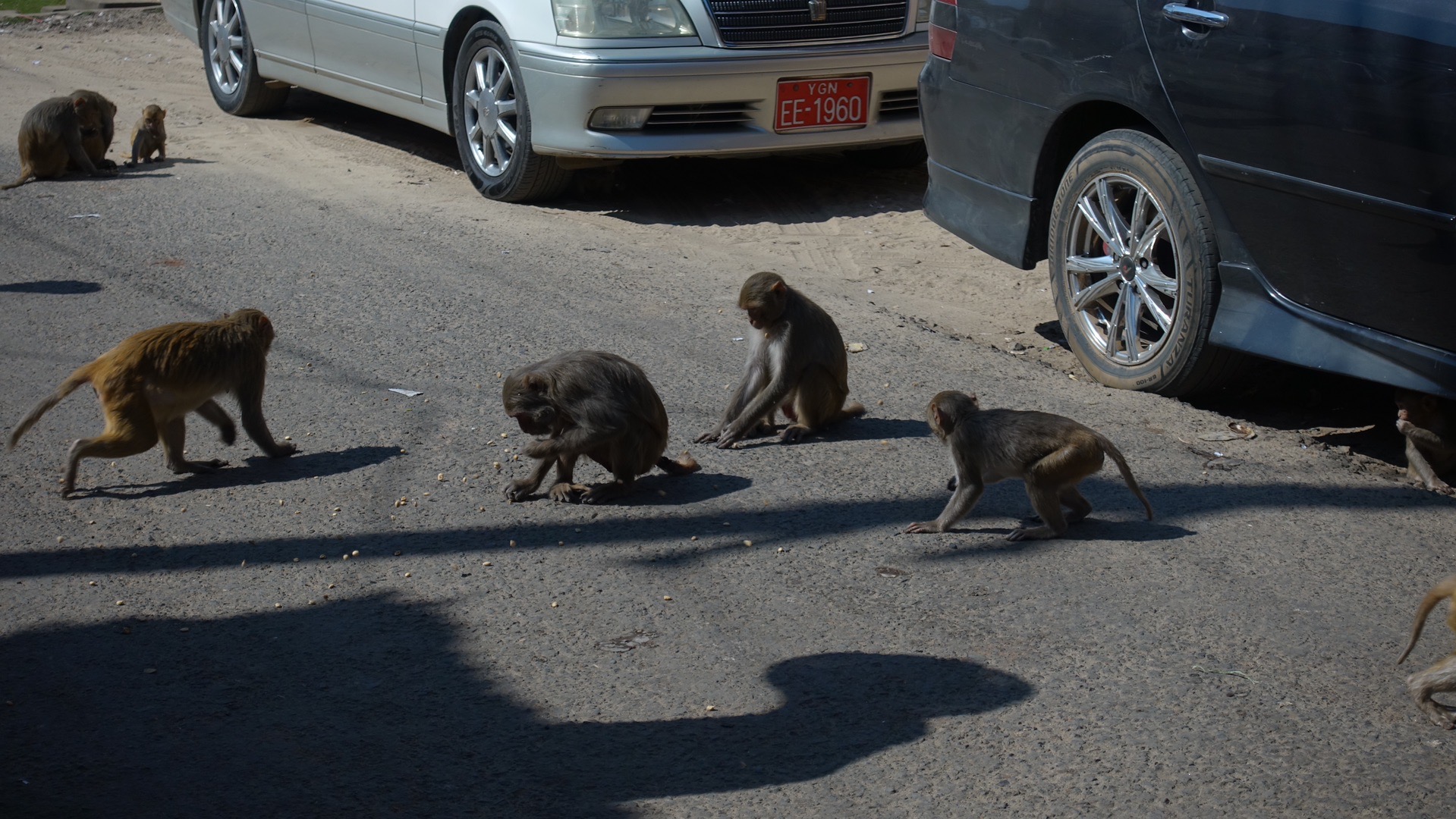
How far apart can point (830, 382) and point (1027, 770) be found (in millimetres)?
2434

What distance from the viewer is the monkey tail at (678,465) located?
5.20m

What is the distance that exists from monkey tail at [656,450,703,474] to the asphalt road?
5cm

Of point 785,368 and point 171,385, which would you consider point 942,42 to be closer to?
point 785,368

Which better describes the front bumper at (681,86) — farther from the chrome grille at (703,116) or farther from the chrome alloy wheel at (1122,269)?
the chrome alloy wheel at (1122,269)

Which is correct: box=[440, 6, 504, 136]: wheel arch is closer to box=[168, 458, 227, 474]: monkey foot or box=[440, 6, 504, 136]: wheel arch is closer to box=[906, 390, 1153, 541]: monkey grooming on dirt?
box=[168, 458, 227, 474]: monkey foot

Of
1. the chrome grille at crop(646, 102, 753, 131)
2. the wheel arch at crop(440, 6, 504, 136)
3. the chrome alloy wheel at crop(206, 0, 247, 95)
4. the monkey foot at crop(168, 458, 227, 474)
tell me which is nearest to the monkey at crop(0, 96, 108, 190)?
the chrome alloy wheel at crop(206, 0, 247, 95)

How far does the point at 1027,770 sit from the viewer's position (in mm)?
3357

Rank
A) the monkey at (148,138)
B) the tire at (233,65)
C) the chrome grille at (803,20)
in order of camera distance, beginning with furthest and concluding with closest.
Answer: the tire at (233,65) < the monkey at (148,138) < the chrome grille at (803,20)

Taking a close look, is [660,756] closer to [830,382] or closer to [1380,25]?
[830,382]

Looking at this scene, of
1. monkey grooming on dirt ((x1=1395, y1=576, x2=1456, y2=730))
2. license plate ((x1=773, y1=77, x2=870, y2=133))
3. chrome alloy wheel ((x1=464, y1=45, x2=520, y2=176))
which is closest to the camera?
monkey grooming on dirt ((x1=1395, y1=576, x2=1456, y2=730))

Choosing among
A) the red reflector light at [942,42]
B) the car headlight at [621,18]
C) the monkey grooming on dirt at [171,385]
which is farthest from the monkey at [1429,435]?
the car headlight at [621,18]

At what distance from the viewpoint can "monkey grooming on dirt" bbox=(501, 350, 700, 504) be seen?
4930 mm

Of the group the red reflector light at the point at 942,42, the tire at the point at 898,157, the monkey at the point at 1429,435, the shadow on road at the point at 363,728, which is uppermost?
the red reflector light at the point at 942,42

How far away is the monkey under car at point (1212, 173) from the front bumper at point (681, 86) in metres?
1.64
